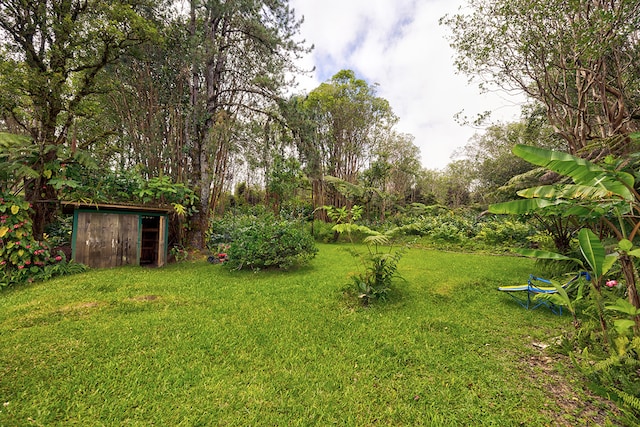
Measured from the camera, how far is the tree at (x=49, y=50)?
15.6ft

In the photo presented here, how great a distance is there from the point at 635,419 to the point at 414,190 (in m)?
26.1

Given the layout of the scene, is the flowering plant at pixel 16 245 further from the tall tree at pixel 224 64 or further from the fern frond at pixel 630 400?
the fern frond at pixel 630 400

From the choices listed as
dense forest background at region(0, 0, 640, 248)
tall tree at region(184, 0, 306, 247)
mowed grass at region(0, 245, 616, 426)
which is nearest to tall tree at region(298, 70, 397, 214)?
dense forest background at region(0, 0, 640, 248)

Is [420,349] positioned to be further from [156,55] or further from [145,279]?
[156,55]

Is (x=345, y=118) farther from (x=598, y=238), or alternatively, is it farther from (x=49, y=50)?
(x=598, y=238)

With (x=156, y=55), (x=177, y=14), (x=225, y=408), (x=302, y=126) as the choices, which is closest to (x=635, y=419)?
(x=225, y=408)

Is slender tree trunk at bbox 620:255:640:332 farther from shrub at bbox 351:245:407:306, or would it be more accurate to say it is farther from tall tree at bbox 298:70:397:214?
tall tree at bbox 298:70:397:214

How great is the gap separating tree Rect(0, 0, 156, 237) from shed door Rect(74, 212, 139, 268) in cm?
72

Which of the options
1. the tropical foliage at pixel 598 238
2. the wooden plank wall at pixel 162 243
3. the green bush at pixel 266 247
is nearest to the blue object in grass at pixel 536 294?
the tropical foliage at pixel 598 238

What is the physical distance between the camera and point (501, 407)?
6.21 ft

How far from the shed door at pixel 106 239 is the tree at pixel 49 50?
2.36 ft

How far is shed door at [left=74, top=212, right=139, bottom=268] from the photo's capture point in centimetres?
524

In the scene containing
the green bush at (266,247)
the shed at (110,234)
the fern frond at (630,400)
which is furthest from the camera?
the green bush at (266,247)

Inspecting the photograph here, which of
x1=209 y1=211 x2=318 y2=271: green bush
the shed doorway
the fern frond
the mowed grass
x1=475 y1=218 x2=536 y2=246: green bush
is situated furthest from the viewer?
x1=475 y1=218 x2=536 y2=246: green bush
